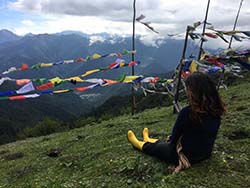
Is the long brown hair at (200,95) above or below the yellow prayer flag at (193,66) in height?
above

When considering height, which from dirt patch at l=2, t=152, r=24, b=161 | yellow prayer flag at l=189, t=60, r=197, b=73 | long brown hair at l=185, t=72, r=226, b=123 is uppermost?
→ long brown hair at l=185, t=72, r=226, b=123

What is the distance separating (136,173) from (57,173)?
7.69 ft

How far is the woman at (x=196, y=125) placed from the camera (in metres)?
6.88

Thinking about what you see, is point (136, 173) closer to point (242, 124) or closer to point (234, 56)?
point (242, 124)

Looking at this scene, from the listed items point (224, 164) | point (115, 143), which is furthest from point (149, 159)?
point (115, 143)

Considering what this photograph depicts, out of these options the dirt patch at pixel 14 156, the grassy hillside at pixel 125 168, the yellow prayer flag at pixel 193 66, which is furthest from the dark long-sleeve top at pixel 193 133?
the dirt patch at pixel 14 156

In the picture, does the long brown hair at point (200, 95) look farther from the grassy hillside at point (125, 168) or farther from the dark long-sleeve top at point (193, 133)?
the grassy hillside at point (125, 168)

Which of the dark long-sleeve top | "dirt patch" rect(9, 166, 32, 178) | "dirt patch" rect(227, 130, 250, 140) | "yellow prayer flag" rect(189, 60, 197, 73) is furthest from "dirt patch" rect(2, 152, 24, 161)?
the dark long-sleeve top

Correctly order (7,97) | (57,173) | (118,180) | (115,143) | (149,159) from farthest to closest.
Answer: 1. (115,143)
2. (7,97)
3. (57,173)
4. (149,159)
5. (118,180)

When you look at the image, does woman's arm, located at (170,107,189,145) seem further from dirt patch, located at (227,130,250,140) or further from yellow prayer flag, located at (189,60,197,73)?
yellow prayer flag, located at (189,60,197,73)

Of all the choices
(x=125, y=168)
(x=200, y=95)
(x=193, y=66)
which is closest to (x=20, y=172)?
(x=125, y=168)

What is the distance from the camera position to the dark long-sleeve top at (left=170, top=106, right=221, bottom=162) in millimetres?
7082

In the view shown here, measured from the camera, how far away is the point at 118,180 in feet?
25.1

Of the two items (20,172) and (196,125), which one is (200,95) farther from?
(20,172)
